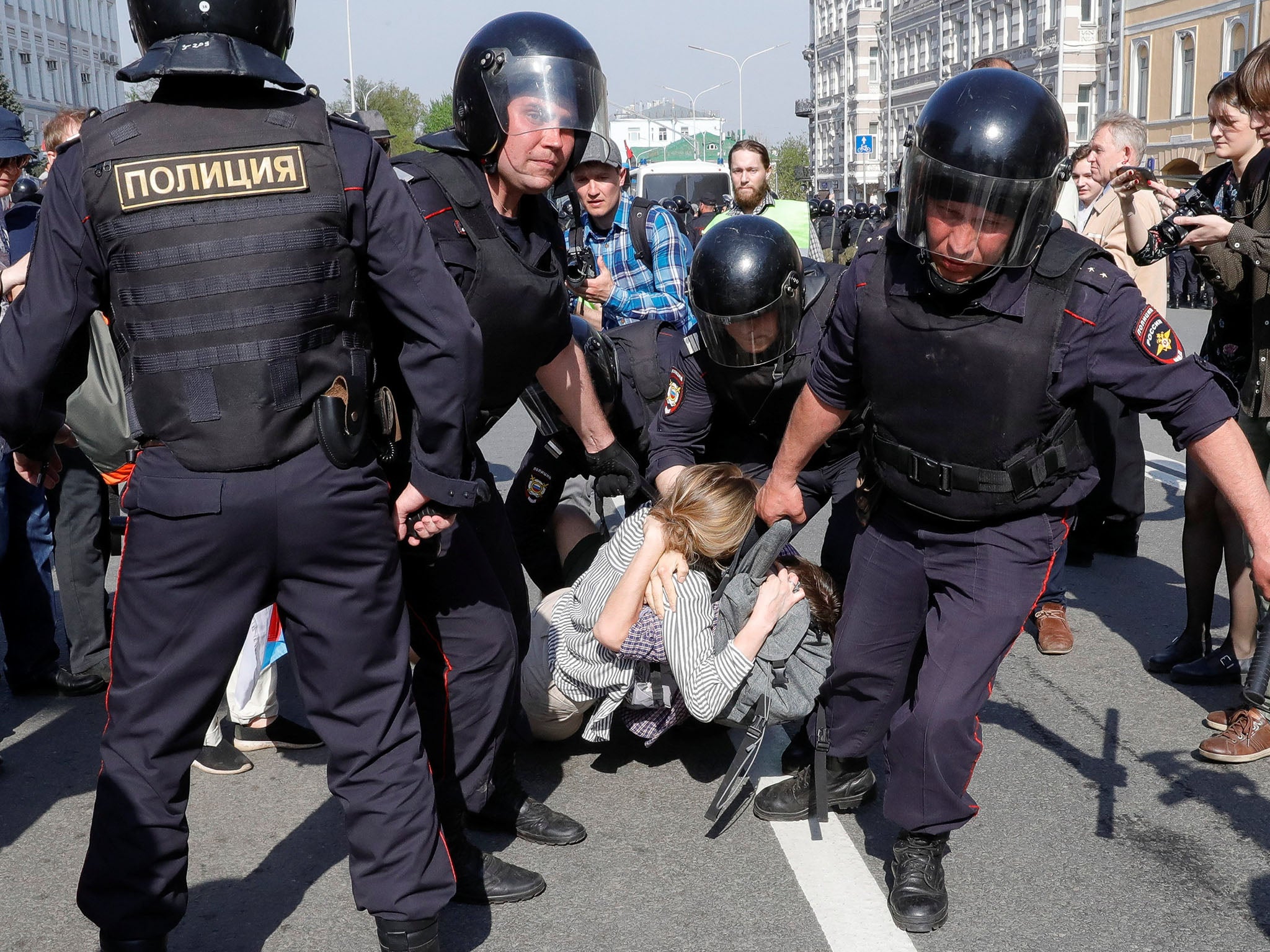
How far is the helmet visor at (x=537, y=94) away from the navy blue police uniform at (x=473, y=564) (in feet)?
0.51

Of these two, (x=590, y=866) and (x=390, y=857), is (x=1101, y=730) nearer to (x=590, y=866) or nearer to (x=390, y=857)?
(x=590, y=866)

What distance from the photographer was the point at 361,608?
2.42 m

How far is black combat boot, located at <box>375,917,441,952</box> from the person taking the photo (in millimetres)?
2516

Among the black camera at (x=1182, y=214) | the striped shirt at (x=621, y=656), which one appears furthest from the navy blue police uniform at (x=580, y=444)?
the black camera at (x=1182, y=214)

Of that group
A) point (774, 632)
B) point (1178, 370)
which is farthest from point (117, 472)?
point (1178, 370)

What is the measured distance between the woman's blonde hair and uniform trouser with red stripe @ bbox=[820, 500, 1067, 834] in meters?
0.37

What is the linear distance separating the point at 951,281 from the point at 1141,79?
4816cm

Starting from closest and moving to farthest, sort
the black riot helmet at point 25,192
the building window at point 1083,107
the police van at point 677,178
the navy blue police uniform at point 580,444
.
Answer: the navy blue police uniform at point 580,444
the black riot helmet at point 25,192
the police van at point 677,178
the building window at point 1083,107

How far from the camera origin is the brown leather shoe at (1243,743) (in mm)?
3676

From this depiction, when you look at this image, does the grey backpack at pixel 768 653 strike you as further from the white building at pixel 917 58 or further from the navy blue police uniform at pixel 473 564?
the white building at pixel 917 58

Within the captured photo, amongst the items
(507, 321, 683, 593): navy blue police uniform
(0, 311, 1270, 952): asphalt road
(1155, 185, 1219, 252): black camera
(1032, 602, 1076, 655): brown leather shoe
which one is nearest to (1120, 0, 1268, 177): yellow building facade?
(1155, 185, 1219, 252): black camera

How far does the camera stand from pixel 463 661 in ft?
9.42

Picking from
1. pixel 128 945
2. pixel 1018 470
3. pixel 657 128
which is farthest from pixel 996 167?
pixel 657 128

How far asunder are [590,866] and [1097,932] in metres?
1.19
